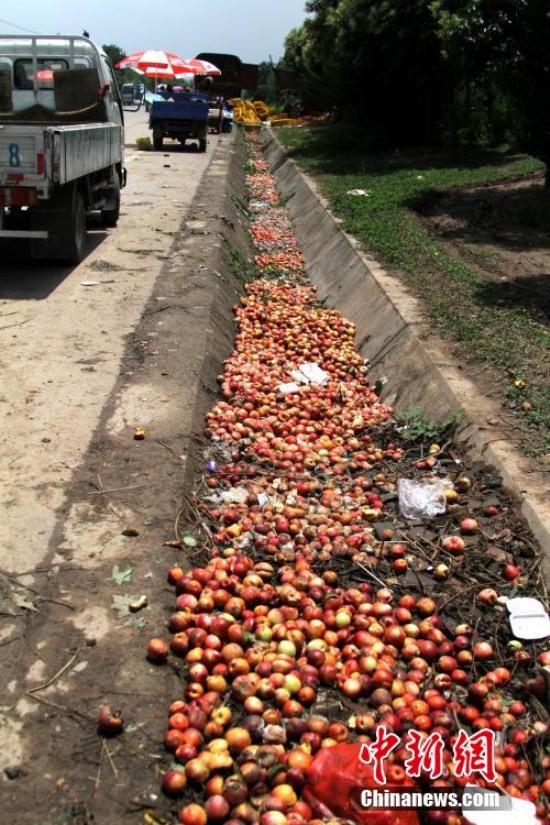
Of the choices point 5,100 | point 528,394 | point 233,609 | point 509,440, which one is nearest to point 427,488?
point 509,440

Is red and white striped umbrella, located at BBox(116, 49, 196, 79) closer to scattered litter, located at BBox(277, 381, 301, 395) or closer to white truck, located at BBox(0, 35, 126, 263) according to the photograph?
white truck, located at BBox(0, 35, 126, 263)

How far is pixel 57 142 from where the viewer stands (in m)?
8.85

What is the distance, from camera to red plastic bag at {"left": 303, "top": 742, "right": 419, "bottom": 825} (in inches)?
113

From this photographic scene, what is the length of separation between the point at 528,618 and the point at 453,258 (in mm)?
7789

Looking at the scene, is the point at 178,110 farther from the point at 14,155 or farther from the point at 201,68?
the point at 14,155

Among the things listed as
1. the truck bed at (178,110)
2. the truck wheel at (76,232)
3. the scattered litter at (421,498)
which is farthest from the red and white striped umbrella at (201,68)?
the scattered litter at (421,498)

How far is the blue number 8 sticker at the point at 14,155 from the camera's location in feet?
28.6

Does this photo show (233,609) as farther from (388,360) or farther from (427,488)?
(388,360)

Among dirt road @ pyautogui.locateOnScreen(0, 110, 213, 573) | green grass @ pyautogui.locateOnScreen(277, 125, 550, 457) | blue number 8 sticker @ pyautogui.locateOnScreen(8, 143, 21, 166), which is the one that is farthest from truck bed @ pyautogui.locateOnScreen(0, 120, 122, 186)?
green grass @ pyautogui.locateOnScreen(277, 125, 550, 457)

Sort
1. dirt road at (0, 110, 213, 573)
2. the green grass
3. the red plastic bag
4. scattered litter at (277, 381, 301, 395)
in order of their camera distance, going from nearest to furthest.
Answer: the red plastic bag < dirt road at (0, 110, 213, 573) < the green grass < scattered litter at (277, 381, 301, 395)

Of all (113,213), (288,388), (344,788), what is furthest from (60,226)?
(344,788)

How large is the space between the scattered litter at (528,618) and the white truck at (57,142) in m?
7.19

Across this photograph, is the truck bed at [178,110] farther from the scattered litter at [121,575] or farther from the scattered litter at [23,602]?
the scattered litter at [23,602]

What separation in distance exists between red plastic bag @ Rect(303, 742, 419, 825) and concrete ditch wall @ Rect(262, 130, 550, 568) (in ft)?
5.85
